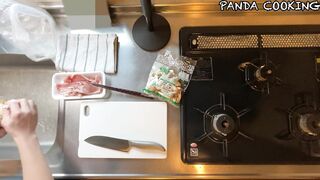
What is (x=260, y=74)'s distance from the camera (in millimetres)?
894

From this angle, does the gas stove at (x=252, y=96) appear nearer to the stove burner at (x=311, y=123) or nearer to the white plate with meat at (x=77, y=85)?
the stove burner at (x=311, y=123)

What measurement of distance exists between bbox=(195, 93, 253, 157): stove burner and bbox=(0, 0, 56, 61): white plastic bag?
1.39ft

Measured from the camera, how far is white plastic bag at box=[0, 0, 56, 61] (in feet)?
3.24

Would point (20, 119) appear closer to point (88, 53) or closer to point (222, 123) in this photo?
point (88, 53)

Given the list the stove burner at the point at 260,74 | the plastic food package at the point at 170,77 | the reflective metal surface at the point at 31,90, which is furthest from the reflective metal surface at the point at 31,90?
the stove burner at the point at 260,74

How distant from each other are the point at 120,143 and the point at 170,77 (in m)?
0.20

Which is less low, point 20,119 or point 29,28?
point 29,28

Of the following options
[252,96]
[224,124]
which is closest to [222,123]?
[224,124]

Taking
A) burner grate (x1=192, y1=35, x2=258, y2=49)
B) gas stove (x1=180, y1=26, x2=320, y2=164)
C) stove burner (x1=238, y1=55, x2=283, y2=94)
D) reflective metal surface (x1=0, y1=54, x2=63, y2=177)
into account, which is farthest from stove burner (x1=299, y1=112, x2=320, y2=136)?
reflective metal surface (x1=0, y1=54, x2=63, y2=177)

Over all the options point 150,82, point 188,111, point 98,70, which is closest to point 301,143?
point 188,111

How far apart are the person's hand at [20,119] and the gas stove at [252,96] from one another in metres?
0.34

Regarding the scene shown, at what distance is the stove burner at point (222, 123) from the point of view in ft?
2.83

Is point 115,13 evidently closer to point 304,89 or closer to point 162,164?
point 162,164

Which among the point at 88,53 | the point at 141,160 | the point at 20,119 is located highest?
the point at 88,53
